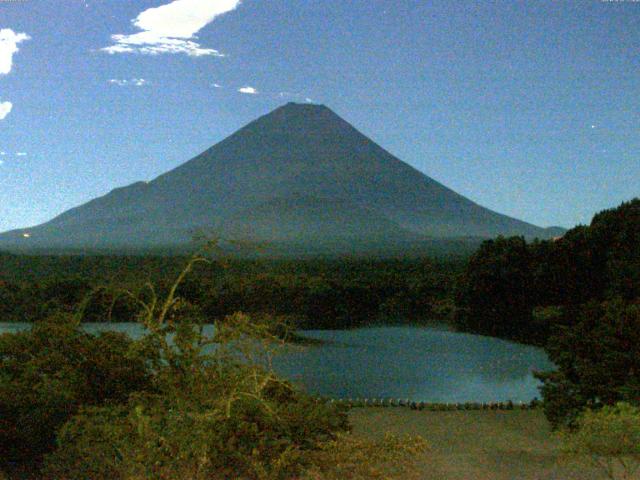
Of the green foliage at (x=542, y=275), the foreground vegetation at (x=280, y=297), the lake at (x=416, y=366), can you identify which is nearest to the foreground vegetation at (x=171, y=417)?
the lake at (x=416, y=366)

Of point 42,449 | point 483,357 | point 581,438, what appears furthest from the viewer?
point 483,357

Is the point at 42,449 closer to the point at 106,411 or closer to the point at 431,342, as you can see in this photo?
the point at 106,411

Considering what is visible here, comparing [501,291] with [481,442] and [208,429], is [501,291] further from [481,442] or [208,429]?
[208,429]

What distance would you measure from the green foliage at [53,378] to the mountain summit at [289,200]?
58.8 metres

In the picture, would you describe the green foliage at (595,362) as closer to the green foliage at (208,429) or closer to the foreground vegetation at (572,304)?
the foreground vegetation at (572,304)

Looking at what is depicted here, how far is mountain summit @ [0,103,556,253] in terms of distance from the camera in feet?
250

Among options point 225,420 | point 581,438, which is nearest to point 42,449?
point 225,420

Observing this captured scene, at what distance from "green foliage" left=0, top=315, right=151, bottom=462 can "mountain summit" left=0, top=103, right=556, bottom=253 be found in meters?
58.8

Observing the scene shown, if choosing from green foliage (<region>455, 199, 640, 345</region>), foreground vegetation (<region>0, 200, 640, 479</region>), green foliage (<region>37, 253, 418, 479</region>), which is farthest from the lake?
green foliage (<region>37, 253, 418, 479</region>)

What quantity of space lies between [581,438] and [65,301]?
68.5ft

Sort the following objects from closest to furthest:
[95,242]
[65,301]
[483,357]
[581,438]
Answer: [581,438], [483,357], [65,301], [95,242]

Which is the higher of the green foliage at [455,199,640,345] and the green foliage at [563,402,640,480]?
the green foliage at [455,199,640,345]

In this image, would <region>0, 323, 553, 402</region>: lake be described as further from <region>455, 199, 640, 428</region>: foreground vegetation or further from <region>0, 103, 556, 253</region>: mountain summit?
<region>0, 103, 556, 253</region>: mountain summit

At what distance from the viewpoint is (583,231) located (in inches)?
757
